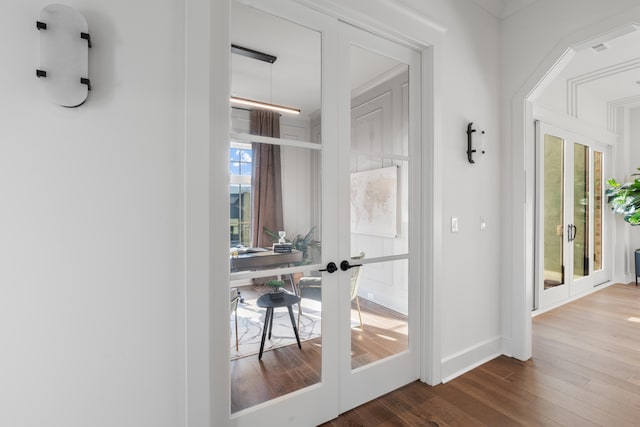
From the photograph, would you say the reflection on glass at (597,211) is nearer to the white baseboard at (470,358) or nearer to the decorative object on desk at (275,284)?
the white baseboard at (470,358)

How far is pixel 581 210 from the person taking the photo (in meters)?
4.50

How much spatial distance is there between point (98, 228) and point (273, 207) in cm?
79

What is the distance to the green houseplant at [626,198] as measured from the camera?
452 centimetres

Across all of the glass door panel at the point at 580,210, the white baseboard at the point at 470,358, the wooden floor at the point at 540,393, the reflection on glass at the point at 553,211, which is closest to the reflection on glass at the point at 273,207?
the wooden floor at the point at 540,393

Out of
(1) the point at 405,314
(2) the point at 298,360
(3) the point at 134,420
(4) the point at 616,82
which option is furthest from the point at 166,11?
(4) the point at 616,82

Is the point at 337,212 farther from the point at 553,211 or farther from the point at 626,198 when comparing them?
the point at 626,198

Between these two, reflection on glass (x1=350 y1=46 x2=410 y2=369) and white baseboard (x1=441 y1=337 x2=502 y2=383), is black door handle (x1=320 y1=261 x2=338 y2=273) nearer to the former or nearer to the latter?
reflection on glass (x1=350 y1=46 x2=410 y2=369)

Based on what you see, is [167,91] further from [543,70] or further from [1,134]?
[543,70]

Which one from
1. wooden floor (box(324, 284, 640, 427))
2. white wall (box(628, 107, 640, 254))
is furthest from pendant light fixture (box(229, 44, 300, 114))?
white wall (box(628, 107, 640, 254))

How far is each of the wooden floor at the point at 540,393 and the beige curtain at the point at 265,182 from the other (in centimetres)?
121

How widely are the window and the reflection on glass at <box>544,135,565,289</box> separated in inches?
156

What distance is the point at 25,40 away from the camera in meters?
1.05

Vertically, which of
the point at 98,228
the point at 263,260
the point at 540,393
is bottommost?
the point at 540,393

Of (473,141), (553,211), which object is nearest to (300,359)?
(473,141)
